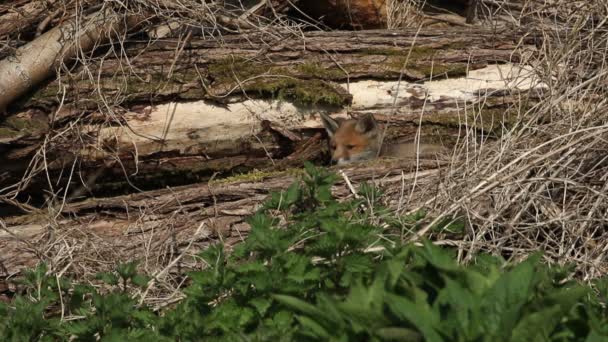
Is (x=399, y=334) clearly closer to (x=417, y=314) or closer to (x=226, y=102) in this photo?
(x=417, y=314)

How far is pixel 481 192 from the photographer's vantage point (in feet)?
14.5

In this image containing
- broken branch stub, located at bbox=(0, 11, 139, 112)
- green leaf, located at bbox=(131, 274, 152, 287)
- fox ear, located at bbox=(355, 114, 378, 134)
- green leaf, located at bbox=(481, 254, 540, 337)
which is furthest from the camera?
fox ear, located at bbox=(355, 114, 378, 134)

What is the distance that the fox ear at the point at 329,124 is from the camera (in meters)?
6.24

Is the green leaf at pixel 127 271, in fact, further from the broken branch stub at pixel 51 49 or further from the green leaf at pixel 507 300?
the broken branch stub at pixel 51 49

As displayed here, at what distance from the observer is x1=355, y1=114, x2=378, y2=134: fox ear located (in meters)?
6.34

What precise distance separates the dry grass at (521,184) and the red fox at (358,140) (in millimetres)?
645

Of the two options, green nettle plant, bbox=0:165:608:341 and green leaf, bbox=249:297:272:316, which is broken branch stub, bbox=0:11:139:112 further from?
green leaf, bbox=249:297:272:316

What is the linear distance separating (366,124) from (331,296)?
3.24m

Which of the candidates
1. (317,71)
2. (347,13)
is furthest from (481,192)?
(347,13)

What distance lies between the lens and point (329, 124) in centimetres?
630

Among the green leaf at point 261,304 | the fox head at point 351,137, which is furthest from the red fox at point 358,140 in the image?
the green leaf at point 261,304

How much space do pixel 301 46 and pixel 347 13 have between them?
1681 mm

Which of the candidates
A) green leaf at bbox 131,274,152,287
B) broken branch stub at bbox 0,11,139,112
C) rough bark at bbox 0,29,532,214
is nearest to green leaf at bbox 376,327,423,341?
green leaf at bbox 131,274,152,287

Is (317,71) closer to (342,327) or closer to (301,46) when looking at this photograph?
(301,46)
